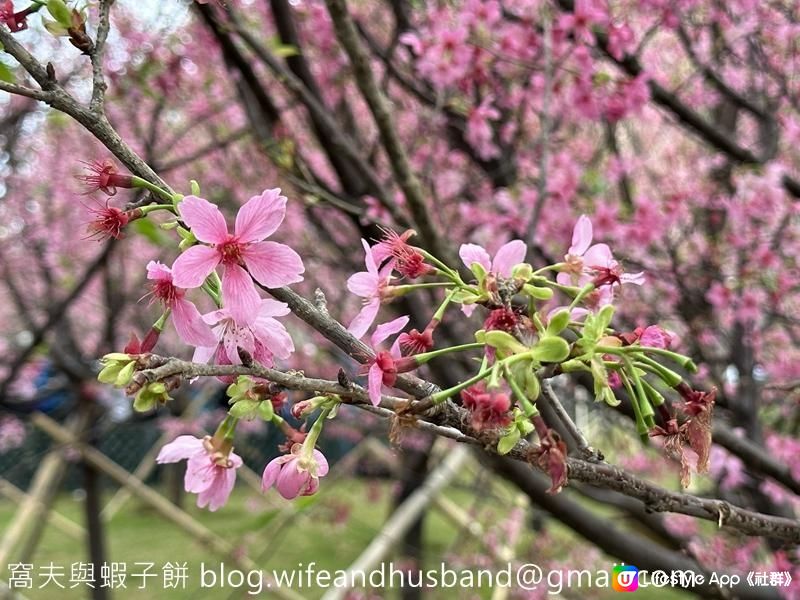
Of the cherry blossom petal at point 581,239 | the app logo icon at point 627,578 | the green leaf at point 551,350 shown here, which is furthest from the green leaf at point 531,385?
the app logo icon at point 627,578

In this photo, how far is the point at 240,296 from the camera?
28.7 inches

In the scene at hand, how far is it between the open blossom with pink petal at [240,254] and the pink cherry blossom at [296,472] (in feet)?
0.58

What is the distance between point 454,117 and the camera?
134 inches

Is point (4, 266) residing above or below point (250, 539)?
above

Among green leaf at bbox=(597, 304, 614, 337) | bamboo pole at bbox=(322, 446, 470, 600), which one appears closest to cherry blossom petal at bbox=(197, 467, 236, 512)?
green leaf at bbox=(597, 304, 614, 337)

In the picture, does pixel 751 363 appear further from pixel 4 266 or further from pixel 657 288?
pixel 4 266

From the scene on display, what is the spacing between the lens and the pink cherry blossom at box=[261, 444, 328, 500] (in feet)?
2.49

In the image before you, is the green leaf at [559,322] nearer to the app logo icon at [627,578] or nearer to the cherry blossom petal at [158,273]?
the cherry blossom petal at [158,273]

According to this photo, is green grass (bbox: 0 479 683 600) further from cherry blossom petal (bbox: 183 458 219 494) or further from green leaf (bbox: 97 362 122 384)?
green leaf (bbox: 97 362 122 384)

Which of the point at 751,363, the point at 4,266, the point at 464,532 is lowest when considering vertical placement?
the point at 464,532

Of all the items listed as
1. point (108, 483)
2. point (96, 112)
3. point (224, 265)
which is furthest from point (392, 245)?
point (108, 483)

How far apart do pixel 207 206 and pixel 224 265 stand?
0.07 meters

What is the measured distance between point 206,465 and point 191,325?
0.20m

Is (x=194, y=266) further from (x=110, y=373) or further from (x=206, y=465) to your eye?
(x=206, y=465)
